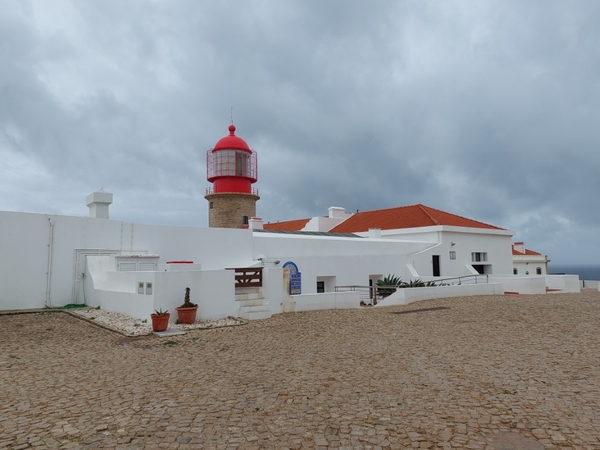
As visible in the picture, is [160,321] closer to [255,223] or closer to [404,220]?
[255,223]

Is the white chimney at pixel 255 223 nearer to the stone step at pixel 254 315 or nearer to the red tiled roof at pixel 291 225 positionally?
the red tiled roof at pixel 291 225

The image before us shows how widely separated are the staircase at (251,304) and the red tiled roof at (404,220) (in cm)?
1474

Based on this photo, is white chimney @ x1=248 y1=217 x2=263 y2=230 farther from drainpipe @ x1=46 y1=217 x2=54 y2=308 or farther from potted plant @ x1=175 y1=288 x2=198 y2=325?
potted plant @ x1=175 y1=288 x2=198 y2=325

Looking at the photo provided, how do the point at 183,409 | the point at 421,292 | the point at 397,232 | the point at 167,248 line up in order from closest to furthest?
the point at 183,409
the point at 167,248
the point at 421,292
the point at 397,232

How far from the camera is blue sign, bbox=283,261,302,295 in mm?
17891

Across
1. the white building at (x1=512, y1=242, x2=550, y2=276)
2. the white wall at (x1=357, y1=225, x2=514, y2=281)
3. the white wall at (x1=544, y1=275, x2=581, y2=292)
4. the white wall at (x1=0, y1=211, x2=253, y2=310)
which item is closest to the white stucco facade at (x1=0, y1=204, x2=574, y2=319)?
the white wall at (x1=0, y1=211, x2=253, y2=310)

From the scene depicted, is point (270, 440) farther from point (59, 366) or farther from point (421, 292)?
point (421, 292)

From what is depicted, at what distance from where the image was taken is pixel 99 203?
15.1 metres

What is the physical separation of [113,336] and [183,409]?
5.30 metres

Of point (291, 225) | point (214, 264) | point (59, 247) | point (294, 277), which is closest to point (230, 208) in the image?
point (294, 277)

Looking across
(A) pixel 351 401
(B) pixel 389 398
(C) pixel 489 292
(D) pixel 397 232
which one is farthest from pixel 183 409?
(D) pixel 397 232

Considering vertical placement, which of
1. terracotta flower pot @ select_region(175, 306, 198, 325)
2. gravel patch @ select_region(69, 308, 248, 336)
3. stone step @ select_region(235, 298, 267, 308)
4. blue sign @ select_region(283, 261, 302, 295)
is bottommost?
gravel patch @ select_region(69, 308, 248, 336)

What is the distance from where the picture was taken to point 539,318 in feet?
37.9

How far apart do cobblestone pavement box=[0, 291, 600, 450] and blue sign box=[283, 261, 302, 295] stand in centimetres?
817
